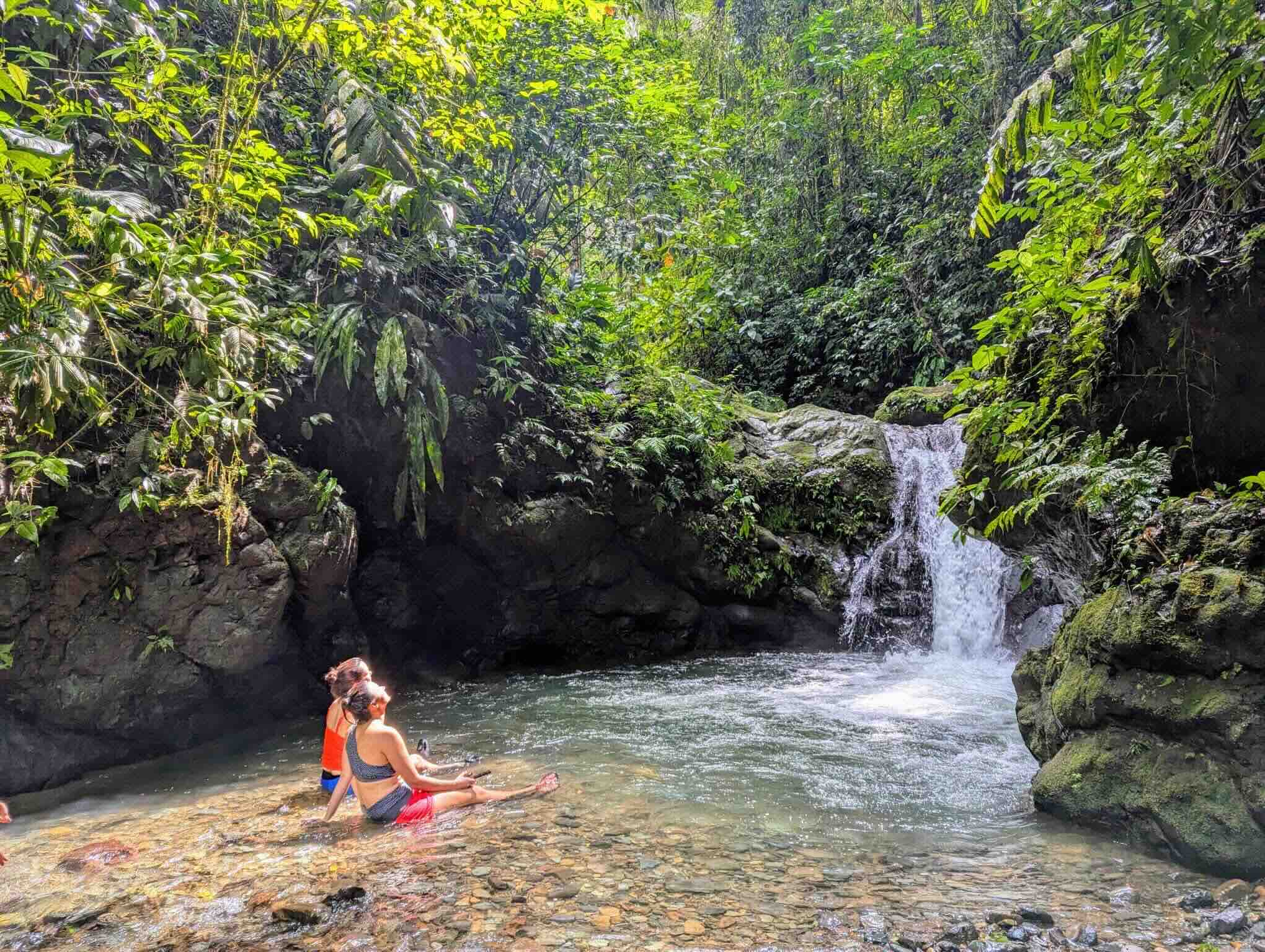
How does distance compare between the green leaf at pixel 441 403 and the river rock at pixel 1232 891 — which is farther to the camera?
the green leaf at pixel 441 403

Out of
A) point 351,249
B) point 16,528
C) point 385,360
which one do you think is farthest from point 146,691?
point 351,249

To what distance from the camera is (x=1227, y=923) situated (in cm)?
269

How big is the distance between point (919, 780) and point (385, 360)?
5853 mm

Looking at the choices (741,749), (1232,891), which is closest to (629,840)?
(741,749)

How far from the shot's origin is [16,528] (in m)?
4.41

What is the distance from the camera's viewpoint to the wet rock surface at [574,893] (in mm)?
2830

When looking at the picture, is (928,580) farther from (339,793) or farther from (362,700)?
(339,793)

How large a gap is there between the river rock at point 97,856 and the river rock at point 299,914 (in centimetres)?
145

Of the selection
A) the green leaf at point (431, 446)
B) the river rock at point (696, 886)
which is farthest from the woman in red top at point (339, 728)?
the green leaf at point (431, 446)

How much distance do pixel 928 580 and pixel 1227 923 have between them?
821 cm

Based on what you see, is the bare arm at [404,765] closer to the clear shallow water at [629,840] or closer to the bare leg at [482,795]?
the bare leg at [482,795]

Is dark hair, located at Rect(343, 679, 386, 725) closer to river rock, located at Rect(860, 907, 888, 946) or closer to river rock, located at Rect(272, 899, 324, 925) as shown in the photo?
river rock, located at Rect(272, 899, 324, 925)

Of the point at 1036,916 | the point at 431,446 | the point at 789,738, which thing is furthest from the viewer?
the point at 431,446

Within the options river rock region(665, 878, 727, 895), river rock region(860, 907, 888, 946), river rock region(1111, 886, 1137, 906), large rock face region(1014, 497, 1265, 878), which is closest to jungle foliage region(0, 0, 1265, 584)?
large rock face region(1014, 497, 1265, 878)
